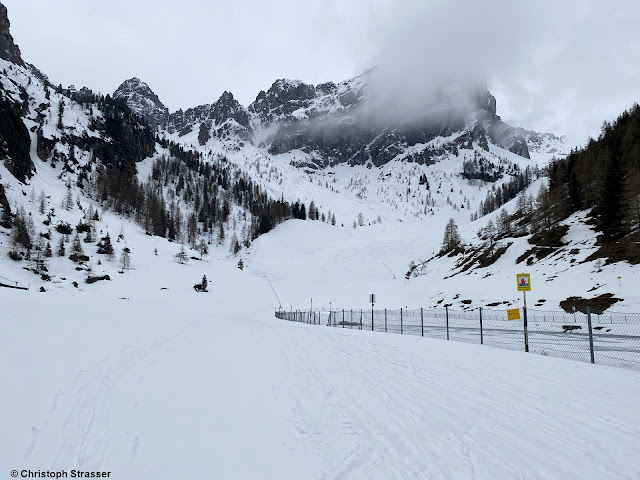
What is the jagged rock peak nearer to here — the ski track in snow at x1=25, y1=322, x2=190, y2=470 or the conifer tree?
the conifer tree

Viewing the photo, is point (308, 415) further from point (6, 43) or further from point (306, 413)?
point (6, 43)

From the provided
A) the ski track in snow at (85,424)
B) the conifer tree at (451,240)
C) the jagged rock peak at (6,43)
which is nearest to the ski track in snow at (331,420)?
the ski track in snow at (85,424)

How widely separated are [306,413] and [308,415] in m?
0.12

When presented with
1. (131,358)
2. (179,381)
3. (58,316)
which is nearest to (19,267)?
(58,316)

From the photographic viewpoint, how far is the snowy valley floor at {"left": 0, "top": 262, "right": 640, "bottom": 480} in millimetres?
4414

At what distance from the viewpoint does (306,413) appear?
6.32 m

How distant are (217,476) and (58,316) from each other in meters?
18.8

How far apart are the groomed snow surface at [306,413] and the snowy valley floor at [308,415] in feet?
0.10

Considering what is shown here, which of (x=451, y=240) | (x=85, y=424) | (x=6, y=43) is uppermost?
(x=6, y=43)

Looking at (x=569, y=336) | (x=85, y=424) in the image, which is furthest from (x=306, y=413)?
(x=569, y=336)

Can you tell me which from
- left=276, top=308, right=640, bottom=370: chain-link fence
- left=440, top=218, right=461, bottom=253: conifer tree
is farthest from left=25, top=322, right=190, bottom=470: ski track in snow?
left=440, top=218, right=461, bottom=253: conifer tree

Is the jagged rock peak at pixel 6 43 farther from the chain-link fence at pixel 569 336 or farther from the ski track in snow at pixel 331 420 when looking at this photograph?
the ski track in snow at pixel 331 420

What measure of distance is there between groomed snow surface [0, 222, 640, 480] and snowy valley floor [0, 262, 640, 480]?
1.2 inches

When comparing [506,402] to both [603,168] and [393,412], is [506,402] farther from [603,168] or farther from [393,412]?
[603,168]
